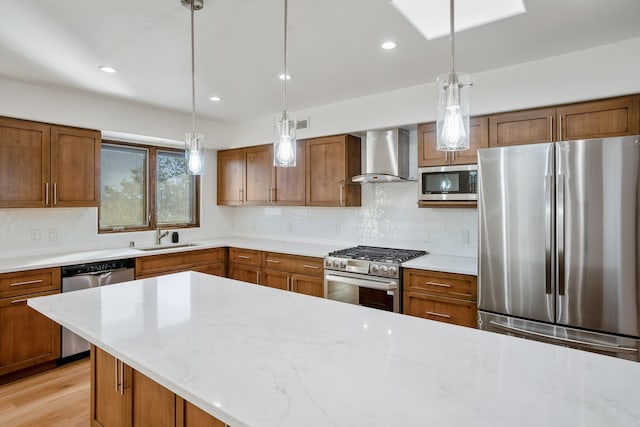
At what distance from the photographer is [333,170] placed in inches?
152

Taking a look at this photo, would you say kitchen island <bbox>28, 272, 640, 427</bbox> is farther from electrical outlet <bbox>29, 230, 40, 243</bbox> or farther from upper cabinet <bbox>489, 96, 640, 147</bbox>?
electrical outlet <bbox>29, 230, 40, 243</bbox>

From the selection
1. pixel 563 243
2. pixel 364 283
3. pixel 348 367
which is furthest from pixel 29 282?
pixel 563 243

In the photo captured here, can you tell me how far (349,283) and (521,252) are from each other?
4.92 feet

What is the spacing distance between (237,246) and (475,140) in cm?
288

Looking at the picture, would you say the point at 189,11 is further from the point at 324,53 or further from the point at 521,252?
the point at 521,252

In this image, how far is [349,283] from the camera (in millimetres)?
Answer: 3332

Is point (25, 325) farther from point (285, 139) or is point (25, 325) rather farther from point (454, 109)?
point (454, 109)

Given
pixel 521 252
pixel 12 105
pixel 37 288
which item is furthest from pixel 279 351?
pixel 12 105

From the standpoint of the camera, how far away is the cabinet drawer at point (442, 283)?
2.74 m

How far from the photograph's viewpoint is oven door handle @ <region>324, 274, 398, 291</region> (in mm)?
3082

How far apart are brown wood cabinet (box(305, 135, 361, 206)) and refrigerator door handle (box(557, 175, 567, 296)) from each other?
1984 millimetres

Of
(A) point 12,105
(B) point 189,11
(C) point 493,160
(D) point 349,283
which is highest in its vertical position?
(B) point 189,11

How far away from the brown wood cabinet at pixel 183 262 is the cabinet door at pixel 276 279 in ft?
2.26

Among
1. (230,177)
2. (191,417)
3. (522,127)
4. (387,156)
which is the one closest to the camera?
(191,417)
